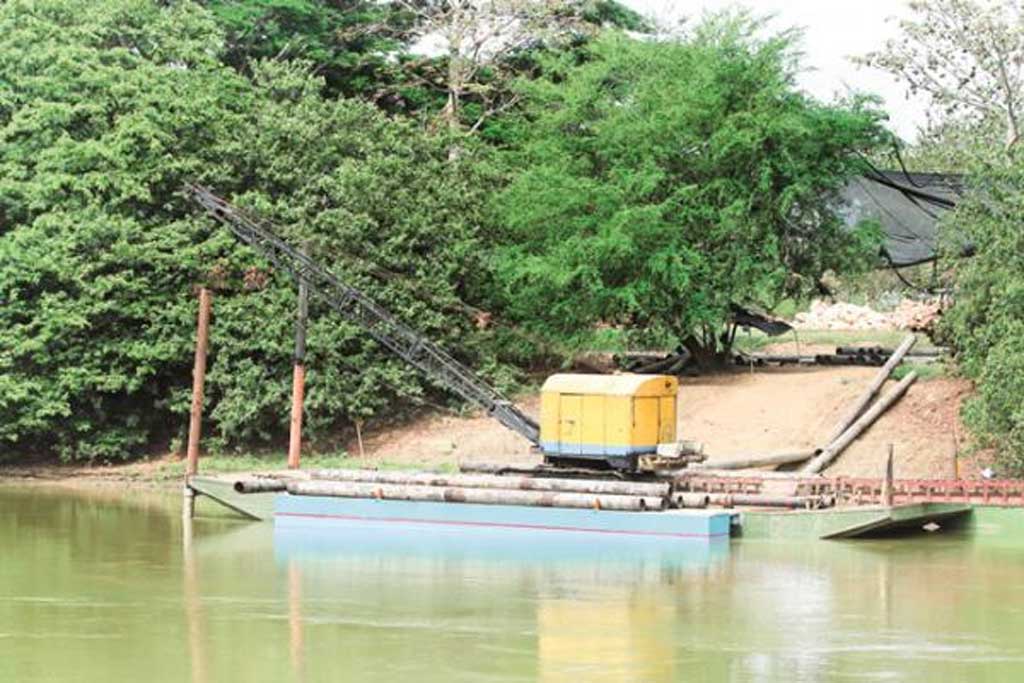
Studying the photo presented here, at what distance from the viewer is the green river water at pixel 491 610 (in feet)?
68.6

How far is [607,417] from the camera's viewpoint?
3291 cm

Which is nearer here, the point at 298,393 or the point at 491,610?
the point at 491,610

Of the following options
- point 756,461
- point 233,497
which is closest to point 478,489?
point 233,497

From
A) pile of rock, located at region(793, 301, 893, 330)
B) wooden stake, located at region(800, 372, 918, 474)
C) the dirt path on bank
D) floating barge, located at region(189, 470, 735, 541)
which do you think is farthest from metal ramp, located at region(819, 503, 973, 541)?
pile of rock, located at region(793, 301, 893, 330)

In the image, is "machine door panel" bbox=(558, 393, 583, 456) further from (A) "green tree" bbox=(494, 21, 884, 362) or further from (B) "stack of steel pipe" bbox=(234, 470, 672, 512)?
(A) "green tree" bbox=(494, 21, 884, 362)

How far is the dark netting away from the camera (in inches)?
1682

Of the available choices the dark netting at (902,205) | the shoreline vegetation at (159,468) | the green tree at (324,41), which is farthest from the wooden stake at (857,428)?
the green tree at (324,41)

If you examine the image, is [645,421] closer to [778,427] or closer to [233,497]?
[778,427]

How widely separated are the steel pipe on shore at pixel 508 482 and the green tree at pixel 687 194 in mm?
9002

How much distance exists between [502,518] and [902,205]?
1501cm

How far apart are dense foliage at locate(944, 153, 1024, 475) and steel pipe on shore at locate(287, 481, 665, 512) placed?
6497 mm

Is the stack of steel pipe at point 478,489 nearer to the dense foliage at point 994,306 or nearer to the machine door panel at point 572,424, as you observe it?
the machine door panel at point 572,424

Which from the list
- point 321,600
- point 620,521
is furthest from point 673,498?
point 321,600

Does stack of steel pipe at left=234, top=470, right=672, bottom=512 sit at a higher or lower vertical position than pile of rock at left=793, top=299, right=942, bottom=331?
lower
